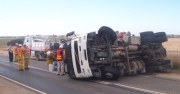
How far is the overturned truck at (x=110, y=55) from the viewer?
1188cm

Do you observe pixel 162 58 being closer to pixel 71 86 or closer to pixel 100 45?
pixel 100 45

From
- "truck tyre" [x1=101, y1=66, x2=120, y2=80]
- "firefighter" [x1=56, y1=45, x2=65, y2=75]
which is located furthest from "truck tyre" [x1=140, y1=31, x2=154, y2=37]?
"firefighter" [x1=56, y1=45, x2=65, y2=75]

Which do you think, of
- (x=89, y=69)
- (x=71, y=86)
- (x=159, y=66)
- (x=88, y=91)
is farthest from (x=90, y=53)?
(x=159, y=66)

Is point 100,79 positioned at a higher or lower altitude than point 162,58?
lower

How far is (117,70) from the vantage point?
12.0 meters

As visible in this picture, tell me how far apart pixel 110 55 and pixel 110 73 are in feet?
3.02

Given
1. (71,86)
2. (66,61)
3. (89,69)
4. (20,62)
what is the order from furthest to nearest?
(20,62)
(66,61)
(89,69)
(71,86)

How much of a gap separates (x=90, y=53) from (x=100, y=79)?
1.35 meters

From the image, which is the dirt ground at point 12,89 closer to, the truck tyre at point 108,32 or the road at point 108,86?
the road at point 108,86

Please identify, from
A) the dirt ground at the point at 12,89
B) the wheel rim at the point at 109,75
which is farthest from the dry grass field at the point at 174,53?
the dirt ground at the point at 12,89

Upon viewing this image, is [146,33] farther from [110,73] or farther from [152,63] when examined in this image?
[110,73]

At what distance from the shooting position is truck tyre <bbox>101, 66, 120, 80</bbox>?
11.6 m

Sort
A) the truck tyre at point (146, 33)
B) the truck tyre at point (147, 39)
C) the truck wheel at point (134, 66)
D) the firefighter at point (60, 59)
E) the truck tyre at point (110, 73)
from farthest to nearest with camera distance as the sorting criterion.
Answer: the truck tyre at point (146, 33) → the truck tyre at point (147, 39) → the firefighter at point (60, 59) → the truck wheel at point (134, 66) → the truck tyre at point (110, 73)

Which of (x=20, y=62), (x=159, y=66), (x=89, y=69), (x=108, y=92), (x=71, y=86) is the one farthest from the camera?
(x=20, y=62)
